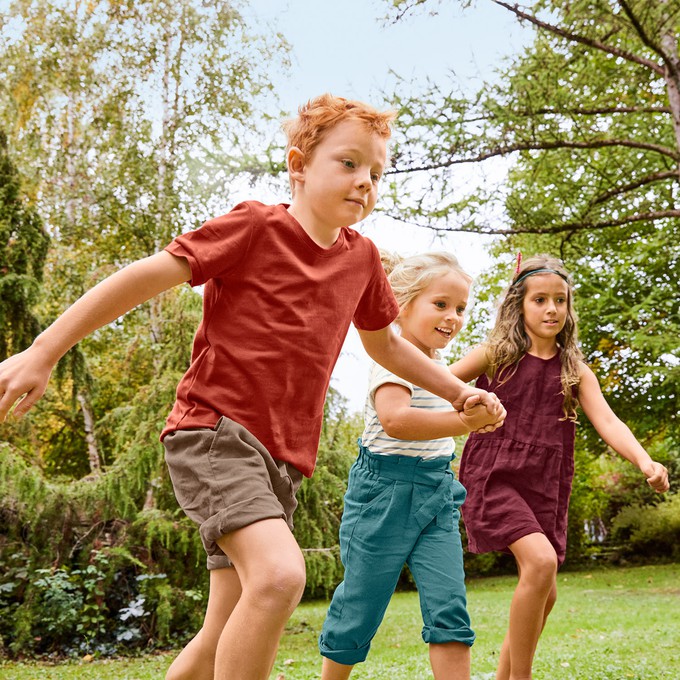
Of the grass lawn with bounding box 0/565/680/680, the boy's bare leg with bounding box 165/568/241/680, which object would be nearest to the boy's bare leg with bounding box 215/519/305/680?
the boy's bare leg with bounding box 165/568/241/680

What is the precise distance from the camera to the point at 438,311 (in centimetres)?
307

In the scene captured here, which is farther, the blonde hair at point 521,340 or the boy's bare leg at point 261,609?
the blonde hair at point 521,340

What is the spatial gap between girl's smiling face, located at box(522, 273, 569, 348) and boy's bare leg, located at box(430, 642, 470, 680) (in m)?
1.53

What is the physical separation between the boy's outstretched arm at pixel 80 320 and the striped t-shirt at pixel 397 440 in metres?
1.08

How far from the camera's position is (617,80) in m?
8.97

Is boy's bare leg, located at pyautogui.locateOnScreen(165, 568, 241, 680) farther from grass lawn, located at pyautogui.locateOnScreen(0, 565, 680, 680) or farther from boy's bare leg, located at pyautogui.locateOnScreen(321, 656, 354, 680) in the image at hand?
grass lawn, located at pyautogui.locateOnScreen(0, 565, 680, 680)

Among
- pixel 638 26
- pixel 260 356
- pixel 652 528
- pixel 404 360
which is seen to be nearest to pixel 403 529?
pixel 404 360

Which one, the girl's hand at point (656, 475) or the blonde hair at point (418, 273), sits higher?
the blonde hair at point (418, 273)

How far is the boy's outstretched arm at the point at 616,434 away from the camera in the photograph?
9.75 ft

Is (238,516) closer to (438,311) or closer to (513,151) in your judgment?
(438,311)

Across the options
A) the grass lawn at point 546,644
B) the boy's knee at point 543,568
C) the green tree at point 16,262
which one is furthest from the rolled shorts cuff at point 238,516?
the green tree at point 16,262

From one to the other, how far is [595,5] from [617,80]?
184 cm

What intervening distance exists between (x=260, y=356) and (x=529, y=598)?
163cm

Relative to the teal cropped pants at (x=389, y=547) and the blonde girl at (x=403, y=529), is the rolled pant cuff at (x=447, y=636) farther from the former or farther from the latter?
the teal cropped pants at (x=389, y=547)
